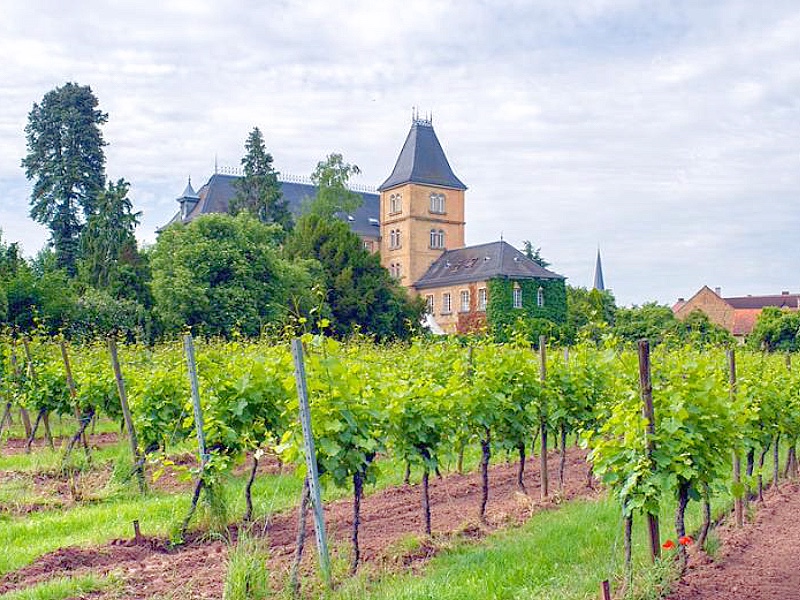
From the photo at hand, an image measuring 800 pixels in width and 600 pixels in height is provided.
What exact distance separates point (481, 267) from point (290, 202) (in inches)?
902

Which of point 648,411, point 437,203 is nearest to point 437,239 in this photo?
point 437,203

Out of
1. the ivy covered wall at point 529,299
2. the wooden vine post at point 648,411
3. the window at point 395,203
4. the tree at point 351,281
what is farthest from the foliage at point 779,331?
the wooden vine post at point 648,411

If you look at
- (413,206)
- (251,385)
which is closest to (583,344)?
(251,385)

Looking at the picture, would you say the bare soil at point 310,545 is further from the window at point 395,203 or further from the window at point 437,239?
the window at point 395,203

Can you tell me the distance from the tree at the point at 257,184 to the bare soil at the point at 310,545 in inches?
1810

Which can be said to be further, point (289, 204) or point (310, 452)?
point (289, 204)

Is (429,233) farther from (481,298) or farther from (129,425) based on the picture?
(129,425)

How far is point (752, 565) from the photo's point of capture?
21.9 feet

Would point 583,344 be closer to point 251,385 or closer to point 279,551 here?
point 251,385

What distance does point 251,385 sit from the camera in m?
8.23

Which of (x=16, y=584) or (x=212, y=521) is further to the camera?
(x=212, y=521)

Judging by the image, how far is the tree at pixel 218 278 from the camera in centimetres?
3694

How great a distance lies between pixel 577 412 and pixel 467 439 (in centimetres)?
245

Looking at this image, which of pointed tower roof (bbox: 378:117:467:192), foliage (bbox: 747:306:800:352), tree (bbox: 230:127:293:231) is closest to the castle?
pointed tower roof (bbox: 378:117:467:192)
